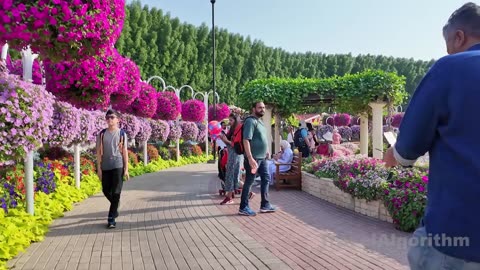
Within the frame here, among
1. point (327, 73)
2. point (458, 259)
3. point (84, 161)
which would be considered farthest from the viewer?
point (327, 73)

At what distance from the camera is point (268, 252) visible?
16.8 ft

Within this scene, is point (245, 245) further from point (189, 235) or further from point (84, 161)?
point (84, 161)

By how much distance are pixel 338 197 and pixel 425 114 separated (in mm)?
6938

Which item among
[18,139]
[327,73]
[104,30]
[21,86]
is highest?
[327,73]

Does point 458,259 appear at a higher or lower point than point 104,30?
lower

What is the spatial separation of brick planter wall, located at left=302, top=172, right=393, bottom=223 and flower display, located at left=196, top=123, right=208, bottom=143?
15.0 meters

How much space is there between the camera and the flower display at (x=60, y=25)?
381cm

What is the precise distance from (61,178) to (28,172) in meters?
3.04

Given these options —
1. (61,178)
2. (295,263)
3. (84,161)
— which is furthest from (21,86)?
(84,161)

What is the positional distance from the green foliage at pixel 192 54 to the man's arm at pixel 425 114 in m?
33.1

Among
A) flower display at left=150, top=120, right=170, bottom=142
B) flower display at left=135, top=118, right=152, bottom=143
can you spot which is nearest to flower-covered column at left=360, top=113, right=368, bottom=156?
flower display at left=135, top=118, right=152, bottom=143

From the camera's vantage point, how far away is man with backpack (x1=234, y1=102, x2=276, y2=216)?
7.10 meters

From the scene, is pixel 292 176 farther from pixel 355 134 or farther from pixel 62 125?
pixel 355 134

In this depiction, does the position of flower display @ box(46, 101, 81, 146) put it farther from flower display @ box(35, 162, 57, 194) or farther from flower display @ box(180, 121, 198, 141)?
flower display @ box(180, 121, 198, 141)
